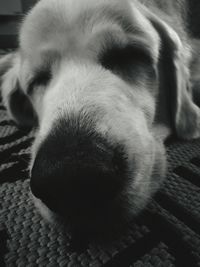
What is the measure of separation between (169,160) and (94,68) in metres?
0.34

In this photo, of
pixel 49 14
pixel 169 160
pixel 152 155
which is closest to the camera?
pixel 152 155

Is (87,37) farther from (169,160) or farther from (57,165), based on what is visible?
→ (57,165)

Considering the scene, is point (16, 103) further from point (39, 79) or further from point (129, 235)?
point (129, 235)

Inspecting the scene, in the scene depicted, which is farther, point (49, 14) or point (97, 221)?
point (49, 14)

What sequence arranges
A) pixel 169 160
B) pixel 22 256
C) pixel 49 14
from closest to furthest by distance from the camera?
pixel 22 256, pixel 169 160, pixel 49 14

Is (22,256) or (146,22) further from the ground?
(146,22)

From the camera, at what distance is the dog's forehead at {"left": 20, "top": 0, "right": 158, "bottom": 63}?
1.06 metres

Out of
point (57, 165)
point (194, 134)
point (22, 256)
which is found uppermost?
point (57, 165)

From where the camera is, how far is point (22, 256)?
0.63 meters

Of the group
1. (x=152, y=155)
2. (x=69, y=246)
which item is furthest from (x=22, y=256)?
(x=152, y=155)

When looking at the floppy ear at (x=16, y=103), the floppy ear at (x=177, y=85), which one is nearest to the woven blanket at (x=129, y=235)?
the floppy ear at (x=177, y=85)

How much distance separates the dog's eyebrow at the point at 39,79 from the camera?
44.8 inches

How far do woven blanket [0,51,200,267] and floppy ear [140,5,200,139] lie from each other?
287 millimetres

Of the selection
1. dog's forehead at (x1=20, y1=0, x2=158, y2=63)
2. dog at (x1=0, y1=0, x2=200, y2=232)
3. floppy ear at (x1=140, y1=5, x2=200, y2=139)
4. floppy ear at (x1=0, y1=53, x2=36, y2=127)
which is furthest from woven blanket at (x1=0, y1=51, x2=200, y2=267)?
floppy ear at (x1=0, y1=53, x2=36, y2=127)
